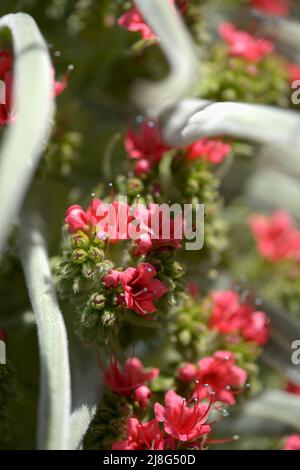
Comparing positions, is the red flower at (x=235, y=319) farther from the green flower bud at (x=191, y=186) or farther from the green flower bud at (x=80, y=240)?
the green flower bud at (x=80, y=240)

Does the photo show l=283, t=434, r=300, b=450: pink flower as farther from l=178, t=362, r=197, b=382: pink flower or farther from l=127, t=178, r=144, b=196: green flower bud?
l=127, t=178, r=144, b=196: green flower bud

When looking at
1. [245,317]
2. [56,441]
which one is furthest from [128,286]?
[245,317]

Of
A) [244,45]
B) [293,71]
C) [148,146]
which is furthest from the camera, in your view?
[293,71]

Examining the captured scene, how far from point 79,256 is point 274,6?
3.50 feet

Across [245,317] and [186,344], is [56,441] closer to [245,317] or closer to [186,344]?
[186,344]

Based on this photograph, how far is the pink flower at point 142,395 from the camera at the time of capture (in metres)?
1.22

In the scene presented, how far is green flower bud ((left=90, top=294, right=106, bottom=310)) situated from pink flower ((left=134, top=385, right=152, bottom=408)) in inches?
6.9

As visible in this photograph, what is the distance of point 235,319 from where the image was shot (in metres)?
1.46

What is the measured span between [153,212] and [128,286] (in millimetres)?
135

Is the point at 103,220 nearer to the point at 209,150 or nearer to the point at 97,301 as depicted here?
the point at 97,301

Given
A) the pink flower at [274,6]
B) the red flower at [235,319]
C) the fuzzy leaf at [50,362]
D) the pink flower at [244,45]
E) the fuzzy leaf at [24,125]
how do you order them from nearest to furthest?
1. the fuzzy leaf at [24,125]
2. the fuzzy leaf at [50,362]
3. the red flower at [235,319]
4. the pink flower at [244,45]
5. the pink flower at [274,6]

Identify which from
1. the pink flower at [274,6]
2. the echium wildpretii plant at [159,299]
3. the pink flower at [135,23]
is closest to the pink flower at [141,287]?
the echium wildpretii plant at [159,299]

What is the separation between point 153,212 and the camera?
119 cm

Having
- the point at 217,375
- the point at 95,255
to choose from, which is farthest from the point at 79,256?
the point at 217,375
